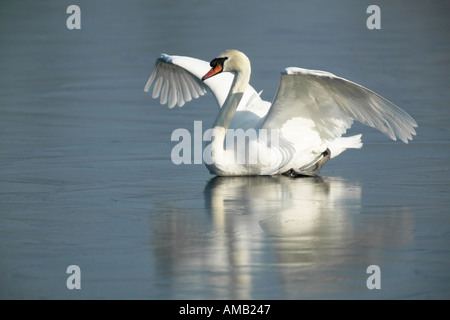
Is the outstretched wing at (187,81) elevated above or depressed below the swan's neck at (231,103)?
above

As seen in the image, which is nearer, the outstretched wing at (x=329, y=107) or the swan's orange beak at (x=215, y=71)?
the outstretched wing at (x=329, y=107)

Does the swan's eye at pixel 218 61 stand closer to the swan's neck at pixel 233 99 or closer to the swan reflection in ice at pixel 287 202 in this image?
the swan's neck at pixel 233 99

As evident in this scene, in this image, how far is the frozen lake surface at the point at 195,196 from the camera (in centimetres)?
714

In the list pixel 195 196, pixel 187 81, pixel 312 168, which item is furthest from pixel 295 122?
pixel 187 81

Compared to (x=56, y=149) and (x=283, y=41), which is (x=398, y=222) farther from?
(x=283, y=41)

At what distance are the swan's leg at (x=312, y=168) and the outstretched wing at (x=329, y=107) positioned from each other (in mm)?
188

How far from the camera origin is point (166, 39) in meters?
20.4

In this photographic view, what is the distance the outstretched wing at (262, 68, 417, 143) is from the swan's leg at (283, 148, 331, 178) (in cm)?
19

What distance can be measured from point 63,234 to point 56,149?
3.61m

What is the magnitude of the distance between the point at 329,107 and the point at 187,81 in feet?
8.59

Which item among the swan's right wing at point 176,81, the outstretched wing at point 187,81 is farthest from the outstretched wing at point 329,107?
the swan's right wing at point 176,81

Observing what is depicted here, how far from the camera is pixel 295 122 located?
1055 centimetres

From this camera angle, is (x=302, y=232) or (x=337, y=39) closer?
(x=302, y=232)

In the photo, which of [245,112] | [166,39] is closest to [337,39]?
[166,39]
